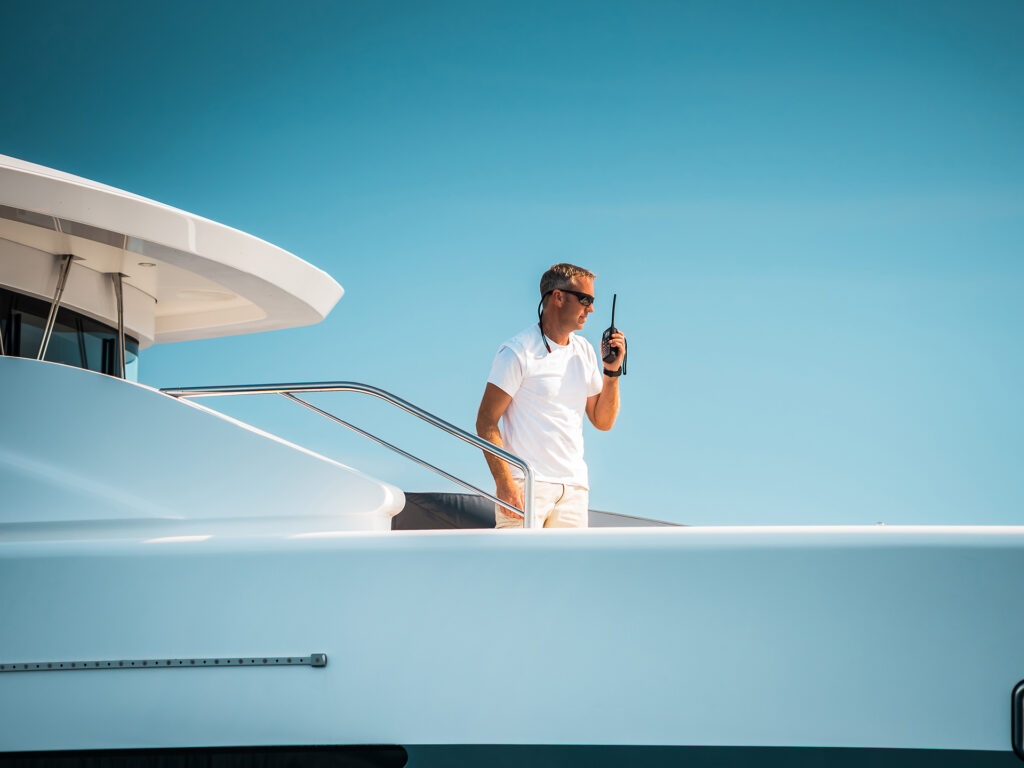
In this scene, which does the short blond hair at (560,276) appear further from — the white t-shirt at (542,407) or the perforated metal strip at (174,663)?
the perforated metal strip at (174,663)

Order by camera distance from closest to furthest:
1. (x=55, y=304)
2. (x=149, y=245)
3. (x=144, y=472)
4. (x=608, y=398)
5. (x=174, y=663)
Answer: (x=174, y=663)
(x=144, y=472)
(x=149, y=245)
(x=55, y=304)
(x=608, y=398)

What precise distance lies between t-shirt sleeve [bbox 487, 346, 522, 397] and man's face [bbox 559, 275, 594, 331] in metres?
0.28

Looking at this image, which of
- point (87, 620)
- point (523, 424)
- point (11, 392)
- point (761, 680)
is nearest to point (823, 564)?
point (761, 680)

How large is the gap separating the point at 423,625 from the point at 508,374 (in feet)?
3.82

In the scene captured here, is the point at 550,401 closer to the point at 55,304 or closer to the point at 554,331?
the point at 554,331

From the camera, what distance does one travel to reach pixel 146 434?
2865 mm

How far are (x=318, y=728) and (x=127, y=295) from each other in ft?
6.82

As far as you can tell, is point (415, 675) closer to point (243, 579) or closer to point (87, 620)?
point (243, 579)

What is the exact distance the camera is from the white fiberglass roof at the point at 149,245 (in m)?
2.81

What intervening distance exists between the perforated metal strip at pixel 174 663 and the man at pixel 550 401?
94 cm

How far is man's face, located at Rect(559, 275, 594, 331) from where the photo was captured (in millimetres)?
3432

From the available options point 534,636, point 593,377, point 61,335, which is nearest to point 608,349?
point 593,377

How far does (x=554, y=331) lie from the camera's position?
346 cm


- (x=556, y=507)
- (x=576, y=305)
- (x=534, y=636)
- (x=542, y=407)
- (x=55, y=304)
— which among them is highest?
(x=576, y=305)
